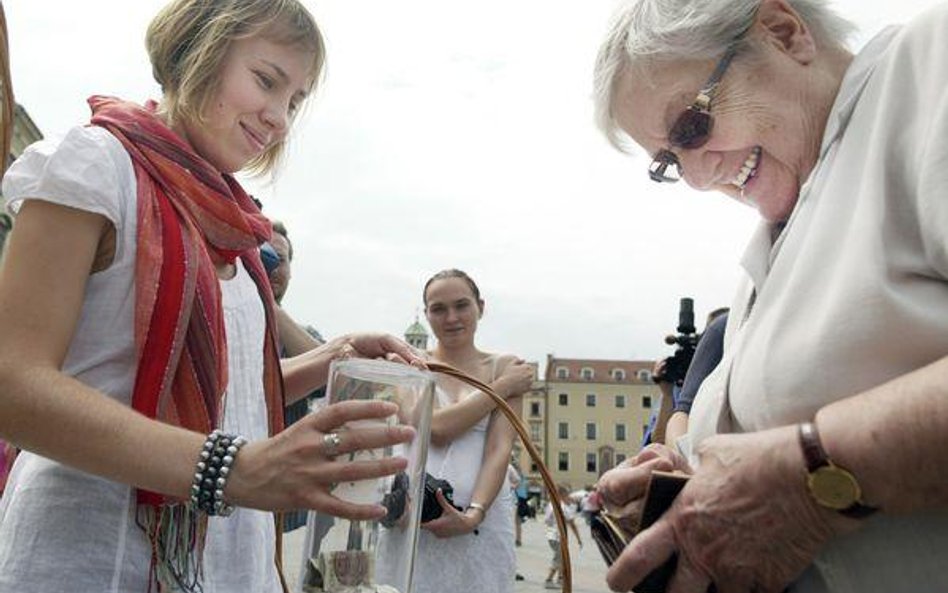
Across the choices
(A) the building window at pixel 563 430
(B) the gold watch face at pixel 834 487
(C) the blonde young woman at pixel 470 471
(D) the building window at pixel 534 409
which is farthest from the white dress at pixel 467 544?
(A) the building window at pixel 563 430

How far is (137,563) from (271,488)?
0.35m

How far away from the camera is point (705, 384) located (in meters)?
1.33

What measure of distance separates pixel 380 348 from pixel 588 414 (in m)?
68.4

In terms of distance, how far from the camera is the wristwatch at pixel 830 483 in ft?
2.85

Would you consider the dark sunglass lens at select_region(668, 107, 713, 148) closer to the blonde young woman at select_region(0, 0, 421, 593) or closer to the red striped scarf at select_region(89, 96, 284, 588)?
the blonde young woman at select_region(0, 0, 421, 593)

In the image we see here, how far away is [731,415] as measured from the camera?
1.17m

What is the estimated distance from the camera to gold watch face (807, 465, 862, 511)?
87cm

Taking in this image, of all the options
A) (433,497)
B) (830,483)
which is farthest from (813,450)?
(433,497)

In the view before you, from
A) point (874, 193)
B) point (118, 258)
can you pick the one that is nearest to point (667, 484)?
point (874, 193)

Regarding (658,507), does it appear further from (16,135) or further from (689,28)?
(16,135)

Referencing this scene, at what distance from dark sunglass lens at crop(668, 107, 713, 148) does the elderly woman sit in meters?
0.13

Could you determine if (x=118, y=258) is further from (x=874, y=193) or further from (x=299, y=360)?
(x=874, y=193)

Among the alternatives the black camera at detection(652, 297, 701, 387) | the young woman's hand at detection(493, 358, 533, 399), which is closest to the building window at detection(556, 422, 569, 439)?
the black camera at detection(652, 297, 701, 387)

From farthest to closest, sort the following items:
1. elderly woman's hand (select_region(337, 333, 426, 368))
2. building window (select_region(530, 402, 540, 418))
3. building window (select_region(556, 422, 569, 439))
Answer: building window (select_region(530, 402, 540, 418))
building window (select_region(556, 422, 569, 439))
elderly woman's hand (select_region(337, 333, 426, 368))
